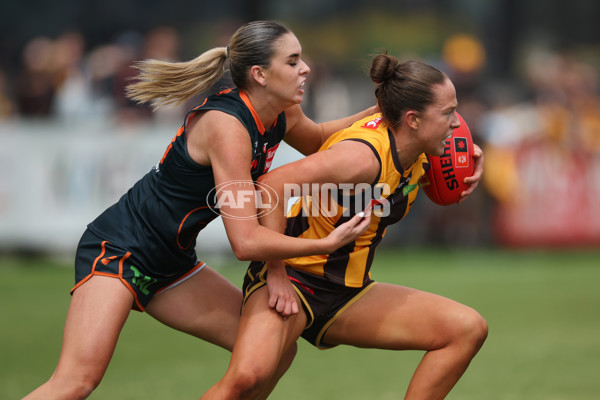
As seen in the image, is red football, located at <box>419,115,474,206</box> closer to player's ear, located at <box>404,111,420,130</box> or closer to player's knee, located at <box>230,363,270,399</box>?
player's ear, located at <box>404,111,420,130</box>

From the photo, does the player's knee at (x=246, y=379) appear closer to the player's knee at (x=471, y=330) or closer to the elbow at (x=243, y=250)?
the elbow at (x=243, y=250)

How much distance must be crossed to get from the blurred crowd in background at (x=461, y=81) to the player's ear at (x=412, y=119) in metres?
6.92

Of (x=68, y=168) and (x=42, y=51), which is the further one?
(x=42, y=51)

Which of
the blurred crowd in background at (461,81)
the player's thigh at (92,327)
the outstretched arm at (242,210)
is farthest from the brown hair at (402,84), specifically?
the blurred crowd in background at (461,81)

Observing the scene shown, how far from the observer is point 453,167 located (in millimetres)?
4191

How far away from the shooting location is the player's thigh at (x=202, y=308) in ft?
13.4

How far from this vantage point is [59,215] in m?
10.2

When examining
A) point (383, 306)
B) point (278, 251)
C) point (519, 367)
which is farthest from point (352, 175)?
point (519, 367)

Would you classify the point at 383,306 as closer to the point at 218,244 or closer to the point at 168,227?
the point at 168,227

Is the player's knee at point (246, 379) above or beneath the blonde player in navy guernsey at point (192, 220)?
beneath

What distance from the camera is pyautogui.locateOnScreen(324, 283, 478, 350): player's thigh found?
3865 mm

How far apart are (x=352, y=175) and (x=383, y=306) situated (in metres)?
0.72

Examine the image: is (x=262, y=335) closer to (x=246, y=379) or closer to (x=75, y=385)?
(x=246, y=379)

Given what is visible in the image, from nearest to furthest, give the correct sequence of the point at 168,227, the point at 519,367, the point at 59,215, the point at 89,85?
1. the point at 168,227
2. the point at 519,367
3. the point at 59,215
4. the point at 89,85
